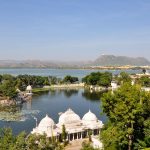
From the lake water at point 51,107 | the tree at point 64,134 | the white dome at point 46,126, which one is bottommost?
the lake water at point 51,107

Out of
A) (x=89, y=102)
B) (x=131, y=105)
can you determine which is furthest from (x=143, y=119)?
(x=89, y=102)

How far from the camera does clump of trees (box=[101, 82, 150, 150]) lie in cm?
2616

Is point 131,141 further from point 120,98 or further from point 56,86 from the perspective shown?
point 56,86

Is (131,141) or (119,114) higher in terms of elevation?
(119,114)

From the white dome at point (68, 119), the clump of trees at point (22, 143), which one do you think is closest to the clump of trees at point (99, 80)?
the white dome at point (68, 119)

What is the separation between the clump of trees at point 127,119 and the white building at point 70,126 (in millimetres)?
6295

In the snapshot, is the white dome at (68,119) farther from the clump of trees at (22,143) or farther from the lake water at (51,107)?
the clump of trees at (22,143)

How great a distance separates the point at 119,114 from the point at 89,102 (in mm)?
33931

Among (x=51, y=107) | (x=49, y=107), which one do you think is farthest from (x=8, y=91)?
(x=51, y=107)

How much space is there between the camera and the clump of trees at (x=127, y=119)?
85.8 feet

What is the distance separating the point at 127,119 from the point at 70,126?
900 cm

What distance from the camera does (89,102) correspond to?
6022cm

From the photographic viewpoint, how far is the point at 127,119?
26.1m

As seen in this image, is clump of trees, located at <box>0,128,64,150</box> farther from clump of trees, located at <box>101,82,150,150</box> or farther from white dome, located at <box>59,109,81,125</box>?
white dome, located at <box>59,109,81,125</box>
